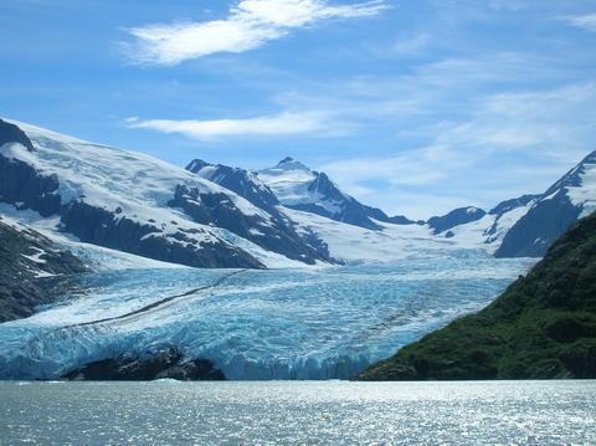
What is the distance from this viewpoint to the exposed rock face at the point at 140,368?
134875 millimetres

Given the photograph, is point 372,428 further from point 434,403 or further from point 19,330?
point 19,330

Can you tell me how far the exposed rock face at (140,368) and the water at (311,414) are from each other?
18853 mm

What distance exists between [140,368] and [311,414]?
216ft

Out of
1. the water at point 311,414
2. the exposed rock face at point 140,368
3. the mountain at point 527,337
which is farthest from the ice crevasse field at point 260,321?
the water at point 311,414

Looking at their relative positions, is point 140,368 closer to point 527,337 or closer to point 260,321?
point 260,321

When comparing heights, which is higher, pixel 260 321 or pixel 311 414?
pixel 260 321

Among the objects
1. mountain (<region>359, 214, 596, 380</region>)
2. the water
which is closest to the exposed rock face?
the water

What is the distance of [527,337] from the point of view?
119 meters

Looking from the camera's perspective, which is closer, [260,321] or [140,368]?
[260,321]

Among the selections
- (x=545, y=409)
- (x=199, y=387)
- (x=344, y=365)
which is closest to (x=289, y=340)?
(x=344, y=365)

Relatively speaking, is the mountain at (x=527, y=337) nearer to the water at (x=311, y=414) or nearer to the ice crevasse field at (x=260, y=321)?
the water at (x=311, y=414)

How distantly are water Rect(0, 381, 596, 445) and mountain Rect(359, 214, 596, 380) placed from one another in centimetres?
553

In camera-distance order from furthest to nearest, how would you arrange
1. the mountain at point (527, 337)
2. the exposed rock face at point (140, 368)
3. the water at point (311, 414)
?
the exposed rock face at point (140, 368) → the mountain at point (527, 337) → the water at point (311, 414)

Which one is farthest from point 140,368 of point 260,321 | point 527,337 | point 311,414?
point 311,414
